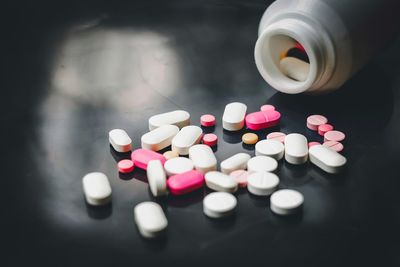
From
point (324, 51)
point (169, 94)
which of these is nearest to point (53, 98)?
point (169, 94)

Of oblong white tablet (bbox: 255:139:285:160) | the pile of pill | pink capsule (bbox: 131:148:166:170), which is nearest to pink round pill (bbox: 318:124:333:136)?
the pile of pill

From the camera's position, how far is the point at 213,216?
3.03 ft

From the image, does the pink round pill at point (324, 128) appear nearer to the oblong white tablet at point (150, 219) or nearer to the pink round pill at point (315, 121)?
the pink round pill at point (315, 121)

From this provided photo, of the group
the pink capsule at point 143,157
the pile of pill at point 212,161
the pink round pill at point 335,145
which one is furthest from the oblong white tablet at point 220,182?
the pink round pill at point 335,145

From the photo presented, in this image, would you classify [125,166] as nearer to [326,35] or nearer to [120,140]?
→ [120,140]

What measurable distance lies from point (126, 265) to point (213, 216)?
16 centimetres

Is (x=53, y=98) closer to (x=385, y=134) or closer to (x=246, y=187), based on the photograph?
(x=246, y=187)

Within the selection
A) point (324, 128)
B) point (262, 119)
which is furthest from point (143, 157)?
point (324, 128)

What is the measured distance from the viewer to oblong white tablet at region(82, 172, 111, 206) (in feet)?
3.08

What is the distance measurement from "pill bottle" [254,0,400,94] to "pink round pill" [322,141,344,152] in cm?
13

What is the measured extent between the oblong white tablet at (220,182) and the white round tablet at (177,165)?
43 mm

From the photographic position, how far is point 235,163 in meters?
1.02

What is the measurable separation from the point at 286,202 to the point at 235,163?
0.44 feet

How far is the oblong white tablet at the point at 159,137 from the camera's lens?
1.08 meters
